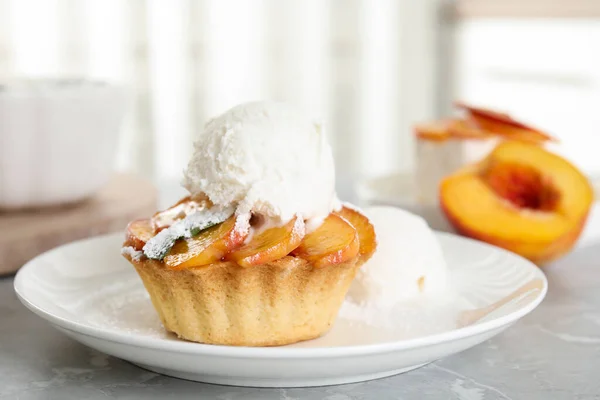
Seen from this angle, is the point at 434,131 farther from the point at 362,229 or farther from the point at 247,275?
the point at 247,275

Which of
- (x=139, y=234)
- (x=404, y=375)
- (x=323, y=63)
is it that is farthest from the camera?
(x=323, y=63)

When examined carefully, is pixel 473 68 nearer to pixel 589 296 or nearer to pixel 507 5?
pixel 507 5

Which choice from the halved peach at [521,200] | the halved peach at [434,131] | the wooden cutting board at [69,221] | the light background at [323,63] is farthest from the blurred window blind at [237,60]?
the halved peach at [521,200]

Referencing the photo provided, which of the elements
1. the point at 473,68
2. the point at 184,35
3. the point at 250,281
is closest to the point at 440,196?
the point at 250,281

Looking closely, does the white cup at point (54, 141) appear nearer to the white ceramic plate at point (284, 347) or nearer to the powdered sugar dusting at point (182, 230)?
the white ceramic plate at point (284, 347)

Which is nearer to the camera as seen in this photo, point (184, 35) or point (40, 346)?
point (40, 346)

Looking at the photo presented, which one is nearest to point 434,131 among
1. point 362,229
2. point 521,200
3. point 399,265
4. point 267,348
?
point 521,200
